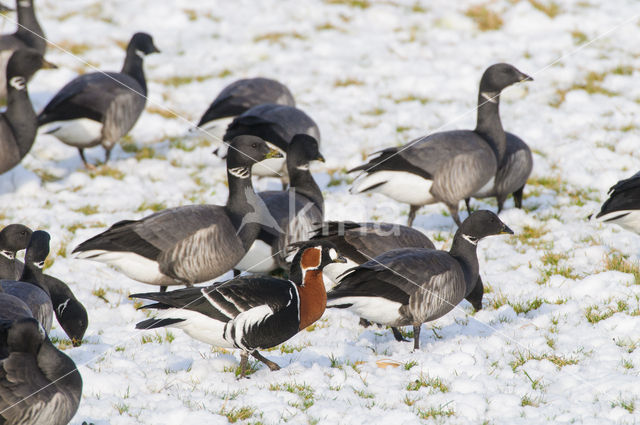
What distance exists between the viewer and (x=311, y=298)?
6.37 metres

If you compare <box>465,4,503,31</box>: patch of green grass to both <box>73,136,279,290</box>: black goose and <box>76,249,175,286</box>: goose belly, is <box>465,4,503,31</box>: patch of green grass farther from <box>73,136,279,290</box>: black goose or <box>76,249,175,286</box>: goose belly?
<box>76,249,175,286</box>: goose belly

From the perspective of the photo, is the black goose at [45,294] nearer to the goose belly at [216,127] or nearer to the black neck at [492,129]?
the goose belly at [216,127]

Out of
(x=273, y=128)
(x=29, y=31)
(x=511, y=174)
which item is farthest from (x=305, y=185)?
(x=29, y=31)

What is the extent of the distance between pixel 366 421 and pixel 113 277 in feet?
14.6

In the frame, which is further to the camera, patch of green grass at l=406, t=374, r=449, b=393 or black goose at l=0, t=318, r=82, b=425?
patch of green grass at l=406, t=374, r=449, b=393

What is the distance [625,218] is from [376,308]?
3.26 m

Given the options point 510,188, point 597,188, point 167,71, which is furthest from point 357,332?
point 167,71

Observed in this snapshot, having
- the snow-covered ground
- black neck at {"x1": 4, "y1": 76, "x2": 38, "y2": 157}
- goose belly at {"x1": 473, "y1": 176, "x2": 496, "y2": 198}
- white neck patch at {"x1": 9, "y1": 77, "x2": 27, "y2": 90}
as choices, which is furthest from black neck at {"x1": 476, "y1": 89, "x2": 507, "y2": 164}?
white neck patch at {"x1": 9, "y1": 77, "x2": 27, "y2": 90}

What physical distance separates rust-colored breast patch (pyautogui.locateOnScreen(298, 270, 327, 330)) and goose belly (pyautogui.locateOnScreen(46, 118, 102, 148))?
6.58 m

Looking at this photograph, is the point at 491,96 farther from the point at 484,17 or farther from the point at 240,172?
the point at 484,17

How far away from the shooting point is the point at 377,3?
1914cm

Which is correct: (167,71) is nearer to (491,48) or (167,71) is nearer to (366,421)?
(491,48)

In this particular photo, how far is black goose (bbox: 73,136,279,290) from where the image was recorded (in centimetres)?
761

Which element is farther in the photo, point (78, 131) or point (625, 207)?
point (78, 131)
